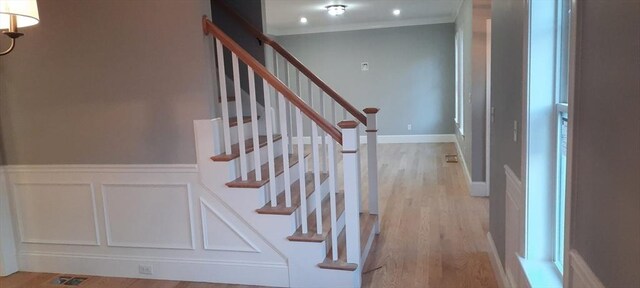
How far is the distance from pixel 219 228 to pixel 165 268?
511 mm

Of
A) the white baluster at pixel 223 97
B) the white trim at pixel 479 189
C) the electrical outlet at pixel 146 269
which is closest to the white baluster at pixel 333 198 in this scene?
the white baluster at pixel 223 97

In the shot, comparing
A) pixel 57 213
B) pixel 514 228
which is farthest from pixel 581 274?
pixel 57 213

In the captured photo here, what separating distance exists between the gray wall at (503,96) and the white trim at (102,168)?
1.89 metres

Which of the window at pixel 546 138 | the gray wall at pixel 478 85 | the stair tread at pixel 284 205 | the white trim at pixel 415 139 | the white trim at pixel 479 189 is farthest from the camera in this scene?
the white trim at pixel 415 139

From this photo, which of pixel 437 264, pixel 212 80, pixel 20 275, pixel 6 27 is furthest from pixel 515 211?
pixel 20 275

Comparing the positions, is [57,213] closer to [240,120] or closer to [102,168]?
[102,168]

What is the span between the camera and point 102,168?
3.01 metres

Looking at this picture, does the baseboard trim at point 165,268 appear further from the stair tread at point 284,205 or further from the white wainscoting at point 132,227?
the stair tread at point 284,205

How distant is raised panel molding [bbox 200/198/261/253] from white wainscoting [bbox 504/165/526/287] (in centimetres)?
148

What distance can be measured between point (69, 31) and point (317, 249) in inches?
82.5

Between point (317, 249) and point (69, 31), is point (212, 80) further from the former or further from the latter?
point (317, 249)

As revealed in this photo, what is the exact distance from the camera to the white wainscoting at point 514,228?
2123 mm

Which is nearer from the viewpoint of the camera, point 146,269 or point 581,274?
point 581,274

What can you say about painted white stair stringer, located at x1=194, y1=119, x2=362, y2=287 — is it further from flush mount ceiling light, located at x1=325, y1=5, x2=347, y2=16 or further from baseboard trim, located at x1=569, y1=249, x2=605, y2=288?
flush mount ceiling light, located at x1=325, y1=5, x2=347, y2=16
